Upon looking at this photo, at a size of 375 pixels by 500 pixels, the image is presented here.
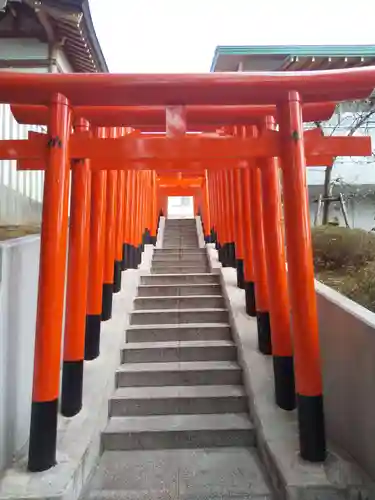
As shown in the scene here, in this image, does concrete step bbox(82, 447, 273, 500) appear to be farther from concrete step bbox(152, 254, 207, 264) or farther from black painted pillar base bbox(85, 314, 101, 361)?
concrete step bbox(152, 254, 207, 264)

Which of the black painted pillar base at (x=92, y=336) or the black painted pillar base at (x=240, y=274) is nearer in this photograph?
the black painted pillar base at (x=92, y=336)

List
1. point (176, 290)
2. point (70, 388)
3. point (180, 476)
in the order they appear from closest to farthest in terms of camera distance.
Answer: point (180, 476) < point (70, 388) < point (176, 290)

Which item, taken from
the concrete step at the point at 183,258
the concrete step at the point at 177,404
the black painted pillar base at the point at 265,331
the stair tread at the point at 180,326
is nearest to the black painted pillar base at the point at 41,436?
the concrete step at the point at 177,404

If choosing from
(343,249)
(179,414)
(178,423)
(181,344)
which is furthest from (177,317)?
(343,249)

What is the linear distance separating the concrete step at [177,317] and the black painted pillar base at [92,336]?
36.4 inches

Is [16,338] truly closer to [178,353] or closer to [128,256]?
[178,353]

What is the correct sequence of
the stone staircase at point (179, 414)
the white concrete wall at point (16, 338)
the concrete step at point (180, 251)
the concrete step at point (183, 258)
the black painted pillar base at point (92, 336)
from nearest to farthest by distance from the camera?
1. the white concrete wall at point (16, 338)
2. the stone staircase at point (179, 414)
3. the black painted pillar base at point (92, 336)
4. the concrete step at point (183, 258)
5. the concrete step at point (180, 251)

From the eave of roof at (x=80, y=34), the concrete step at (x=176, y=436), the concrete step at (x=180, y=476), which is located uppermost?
the eave of roof at (x=80, y=34)

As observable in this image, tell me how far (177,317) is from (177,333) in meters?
0.32

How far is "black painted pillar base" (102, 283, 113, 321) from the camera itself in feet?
15.9

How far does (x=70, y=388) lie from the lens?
3.34m

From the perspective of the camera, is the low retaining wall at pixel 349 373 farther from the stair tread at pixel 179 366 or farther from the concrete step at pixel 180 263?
the concrete step at pixel 180 263

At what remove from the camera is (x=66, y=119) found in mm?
2777

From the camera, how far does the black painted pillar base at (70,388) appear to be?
3.33 m
